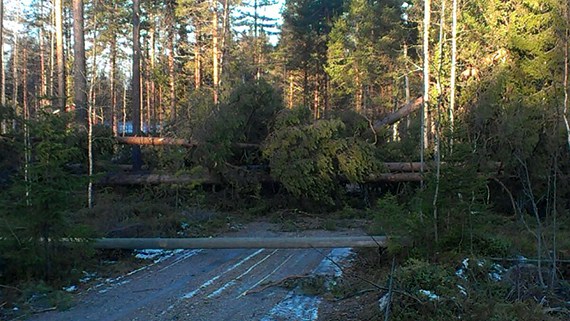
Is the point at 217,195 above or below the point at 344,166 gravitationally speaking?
below

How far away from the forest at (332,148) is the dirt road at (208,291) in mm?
687

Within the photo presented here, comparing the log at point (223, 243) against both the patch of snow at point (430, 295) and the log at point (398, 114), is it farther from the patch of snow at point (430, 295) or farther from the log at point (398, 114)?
the log at point (398, 114)

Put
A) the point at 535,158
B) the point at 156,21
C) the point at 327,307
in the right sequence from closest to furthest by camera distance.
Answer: the point at 327,307 < the point at 535,158 < the point at 156,21

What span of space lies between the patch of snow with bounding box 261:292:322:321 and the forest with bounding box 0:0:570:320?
66cm

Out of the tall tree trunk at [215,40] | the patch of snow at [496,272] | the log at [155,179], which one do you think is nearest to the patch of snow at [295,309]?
the patch of snow at [496,272]

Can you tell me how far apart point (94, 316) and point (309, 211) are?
9594 millimetres

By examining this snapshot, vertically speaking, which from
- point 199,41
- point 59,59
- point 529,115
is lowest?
point 529,115

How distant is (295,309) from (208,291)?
1.49 metres

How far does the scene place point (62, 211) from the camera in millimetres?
6934

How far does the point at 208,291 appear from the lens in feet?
22.5

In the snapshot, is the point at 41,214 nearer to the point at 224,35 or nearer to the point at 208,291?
the point at 208,291

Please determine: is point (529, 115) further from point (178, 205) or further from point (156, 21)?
point (156, 21)

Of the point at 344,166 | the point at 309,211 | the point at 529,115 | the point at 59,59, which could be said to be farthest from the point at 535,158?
the point at 59,59

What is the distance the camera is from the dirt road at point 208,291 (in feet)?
19.2
